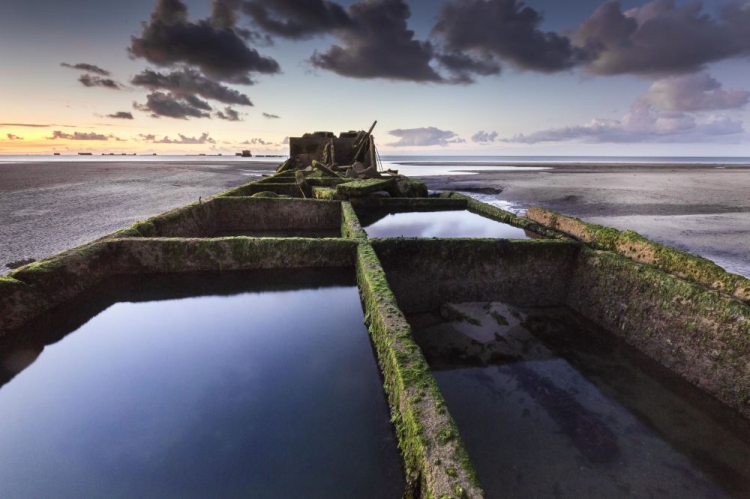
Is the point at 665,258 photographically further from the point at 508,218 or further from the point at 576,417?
the point at 508,218

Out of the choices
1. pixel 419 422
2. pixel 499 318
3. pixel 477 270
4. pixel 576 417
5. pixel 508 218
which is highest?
pixel 508 218

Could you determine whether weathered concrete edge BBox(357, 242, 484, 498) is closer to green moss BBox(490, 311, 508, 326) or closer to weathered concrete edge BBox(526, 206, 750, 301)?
green moss BBox(490, 311, 508, 326)

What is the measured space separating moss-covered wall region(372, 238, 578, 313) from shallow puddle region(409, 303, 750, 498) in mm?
1009

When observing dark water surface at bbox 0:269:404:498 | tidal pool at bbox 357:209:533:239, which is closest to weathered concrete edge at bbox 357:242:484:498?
dark water surface at bbox 0:269:404:498

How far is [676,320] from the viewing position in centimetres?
578

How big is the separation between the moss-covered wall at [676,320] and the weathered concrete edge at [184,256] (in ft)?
19.4

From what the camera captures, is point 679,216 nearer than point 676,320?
No

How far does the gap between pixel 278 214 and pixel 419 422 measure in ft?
41.7

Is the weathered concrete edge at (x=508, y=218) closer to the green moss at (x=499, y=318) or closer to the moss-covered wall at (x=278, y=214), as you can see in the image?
the green moss at (x=499, y=318)

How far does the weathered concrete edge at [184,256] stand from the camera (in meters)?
6.17

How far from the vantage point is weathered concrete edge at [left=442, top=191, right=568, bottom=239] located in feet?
34.8

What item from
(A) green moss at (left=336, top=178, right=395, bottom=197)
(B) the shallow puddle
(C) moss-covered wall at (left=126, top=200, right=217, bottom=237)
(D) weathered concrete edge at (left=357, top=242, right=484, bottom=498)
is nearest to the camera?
(D) weathered concrete edge at (left=357, top=242, right=484, bottom=498)

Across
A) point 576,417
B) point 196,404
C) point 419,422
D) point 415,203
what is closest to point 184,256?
point 196,404

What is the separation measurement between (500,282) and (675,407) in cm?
394
